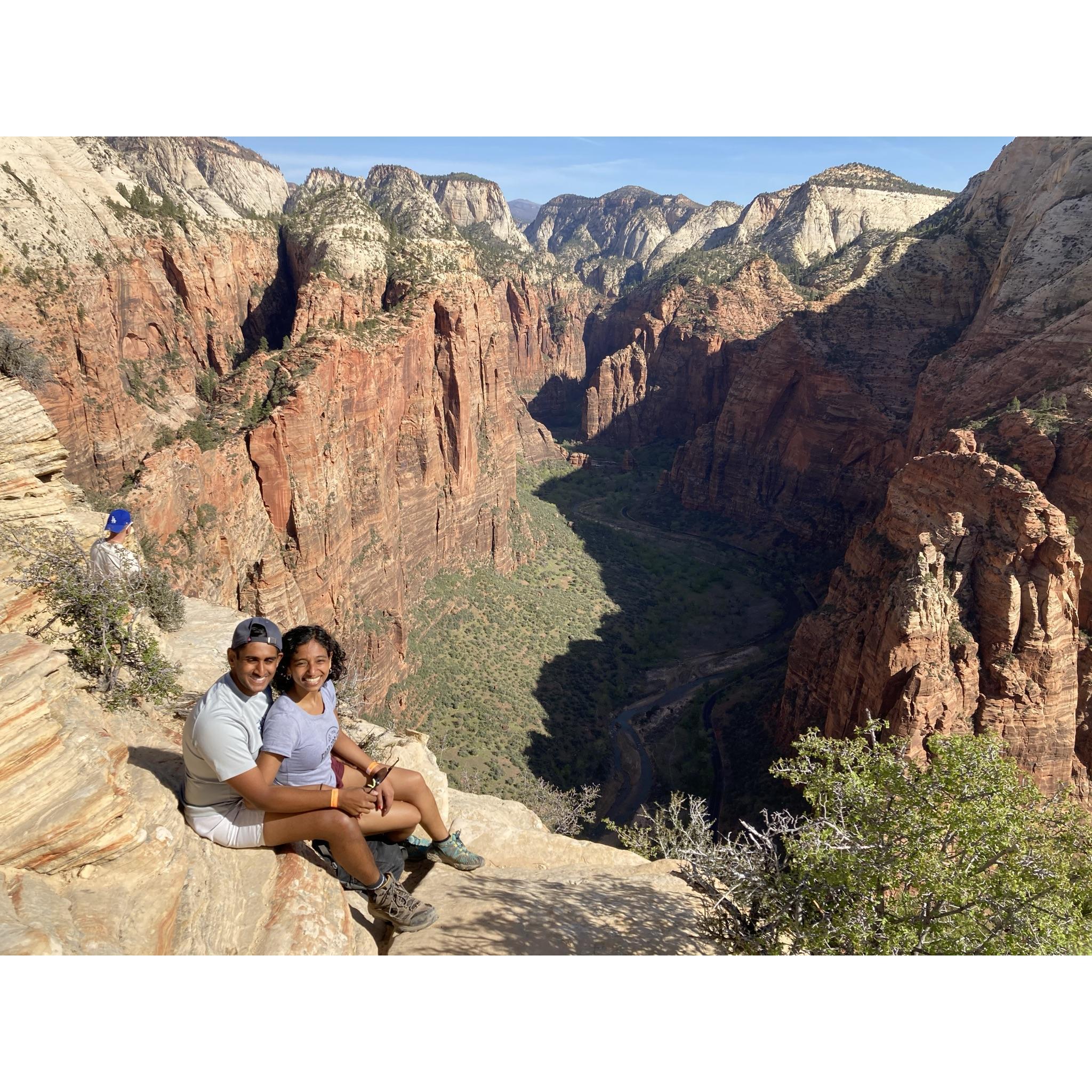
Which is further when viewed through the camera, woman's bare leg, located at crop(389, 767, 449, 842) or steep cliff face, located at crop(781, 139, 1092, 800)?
steep cliff face, located at crop(781, 139, 1092, 800)

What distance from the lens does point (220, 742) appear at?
650 centimetres

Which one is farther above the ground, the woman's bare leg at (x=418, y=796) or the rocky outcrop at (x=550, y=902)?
the woman's bare leg at (x=418, y=796)

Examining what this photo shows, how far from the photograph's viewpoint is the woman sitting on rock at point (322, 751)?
700 centimetres

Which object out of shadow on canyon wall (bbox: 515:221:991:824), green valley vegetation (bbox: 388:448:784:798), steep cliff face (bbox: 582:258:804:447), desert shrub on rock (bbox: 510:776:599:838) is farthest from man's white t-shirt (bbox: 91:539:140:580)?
steep cliff face (bbox: 582:258:804:447)

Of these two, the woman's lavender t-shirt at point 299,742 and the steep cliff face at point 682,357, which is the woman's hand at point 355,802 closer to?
the woman's lavender t-shirt at point 299,742

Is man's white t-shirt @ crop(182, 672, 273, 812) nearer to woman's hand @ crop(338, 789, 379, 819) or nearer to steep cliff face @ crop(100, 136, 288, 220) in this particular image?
woman's hand @ crop(338, 789, 379, 819)

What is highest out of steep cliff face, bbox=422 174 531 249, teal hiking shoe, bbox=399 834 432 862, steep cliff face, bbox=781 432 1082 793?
→ steep cliff face, bbox=422 174 531 249

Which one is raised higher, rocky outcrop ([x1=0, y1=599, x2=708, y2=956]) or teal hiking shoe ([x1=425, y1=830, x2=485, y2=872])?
rocky outcrop ([x1=0, y1=599, x2=708, y2=956])

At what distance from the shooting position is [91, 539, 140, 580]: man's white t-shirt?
10156 mm

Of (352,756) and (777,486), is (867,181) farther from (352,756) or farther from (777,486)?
(352,756)

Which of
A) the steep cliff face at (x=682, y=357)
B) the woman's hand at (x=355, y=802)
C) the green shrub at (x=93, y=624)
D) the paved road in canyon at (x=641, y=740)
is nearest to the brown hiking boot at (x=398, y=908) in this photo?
the woman's hand at (x=355, y=802)

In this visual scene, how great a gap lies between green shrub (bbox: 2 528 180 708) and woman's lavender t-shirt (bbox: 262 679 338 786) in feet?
11.2

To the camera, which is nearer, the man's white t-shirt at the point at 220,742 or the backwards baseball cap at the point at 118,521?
the man's white t-shirt at the point at 220,742

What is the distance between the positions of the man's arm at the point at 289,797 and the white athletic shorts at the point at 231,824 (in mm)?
154
